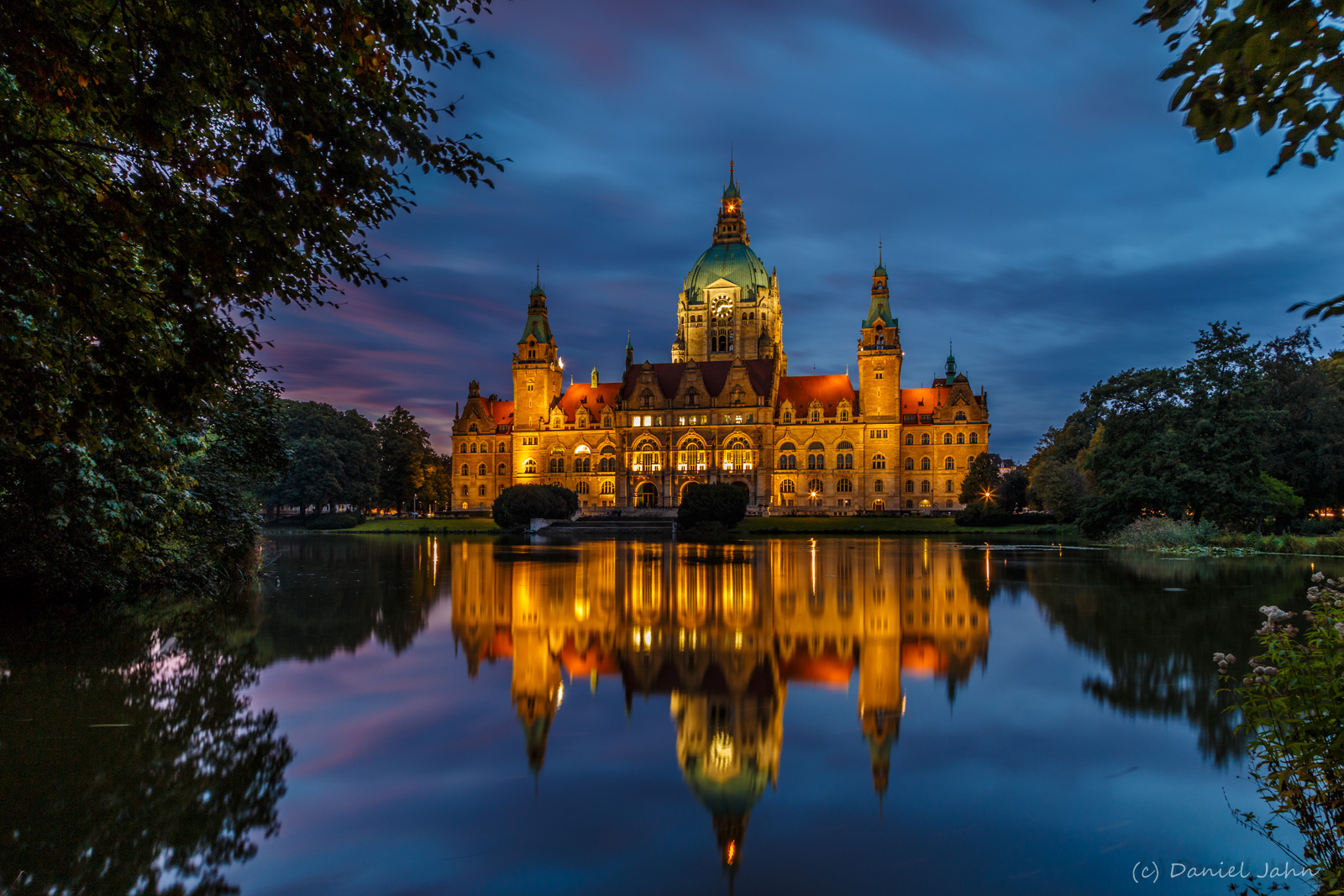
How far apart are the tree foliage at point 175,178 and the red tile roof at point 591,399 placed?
80310 millimetres

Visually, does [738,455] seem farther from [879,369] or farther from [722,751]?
[722,751]

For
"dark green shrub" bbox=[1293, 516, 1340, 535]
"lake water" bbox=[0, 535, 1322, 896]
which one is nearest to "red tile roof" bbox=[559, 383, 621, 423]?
"dark green shrub" bbox=[1293, 516, 1340, 535]

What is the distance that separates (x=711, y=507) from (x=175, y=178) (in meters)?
49.2

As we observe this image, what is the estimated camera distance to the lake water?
4.59 metres

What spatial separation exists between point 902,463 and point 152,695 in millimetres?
78224

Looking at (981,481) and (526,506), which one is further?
(981,481)

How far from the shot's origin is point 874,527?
204 ft

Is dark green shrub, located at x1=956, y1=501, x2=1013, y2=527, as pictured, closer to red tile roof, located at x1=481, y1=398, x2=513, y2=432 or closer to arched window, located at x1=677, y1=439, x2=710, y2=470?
arched window, located at x1=677, y1=439, x2=710, y2=470

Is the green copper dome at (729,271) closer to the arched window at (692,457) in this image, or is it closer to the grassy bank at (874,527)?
the arched window at (692,457)

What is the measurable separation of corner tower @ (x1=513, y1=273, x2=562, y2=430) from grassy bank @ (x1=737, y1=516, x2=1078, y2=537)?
3405 cm

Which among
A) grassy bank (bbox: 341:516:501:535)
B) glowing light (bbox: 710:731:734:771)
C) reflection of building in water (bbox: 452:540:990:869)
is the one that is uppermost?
grassy bank (bbox: 341:516:501:535)

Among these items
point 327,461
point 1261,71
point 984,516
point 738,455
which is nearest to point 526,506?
point 327,461

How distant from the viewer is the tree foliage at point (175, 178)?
545cm

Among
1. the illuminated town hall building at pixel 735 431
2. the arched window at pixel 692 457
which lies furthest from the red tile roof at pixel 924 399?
the arched window at pixel 692 457
